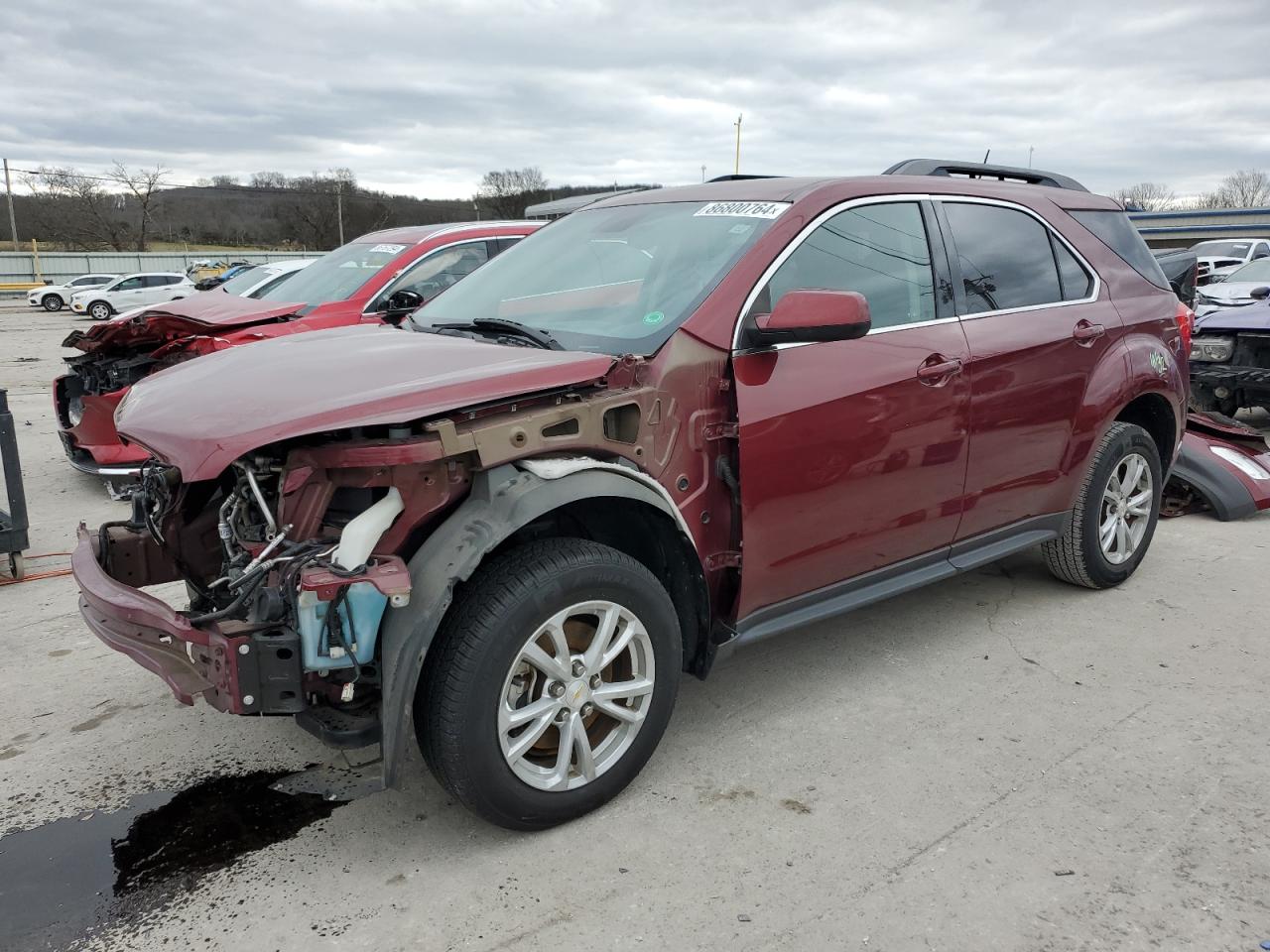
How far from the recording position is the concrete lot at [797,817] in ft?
7.97

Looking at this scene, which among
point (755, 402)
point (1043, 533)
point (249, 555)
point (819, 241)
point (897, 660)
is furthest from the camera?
point (1043, 533)

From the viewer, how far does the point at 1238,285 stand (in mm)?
13008

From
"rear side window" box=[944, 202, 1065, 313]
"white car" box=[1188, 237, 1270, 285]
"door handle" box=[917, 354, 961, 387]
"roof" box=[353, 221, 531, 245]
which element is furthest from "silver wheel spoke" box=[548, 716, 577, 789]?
"white car" box=[1188, 237, 1270, 285]

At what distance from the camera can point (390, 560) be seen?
247 cm

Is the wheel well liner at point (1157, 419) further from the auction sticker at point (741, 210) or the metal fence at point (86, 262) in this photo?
the metal fence at point (86, 262)

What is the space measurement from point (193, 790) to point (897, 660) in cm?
271

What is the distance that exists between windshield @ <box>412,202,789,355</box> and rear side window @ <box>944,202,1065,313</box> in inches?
38.0

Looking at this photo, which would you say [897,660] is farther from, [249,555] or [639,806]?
[249,555]

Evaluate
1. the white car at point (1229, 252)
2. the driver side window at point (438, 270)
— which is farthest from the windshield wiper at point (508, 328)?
the white car at point (1229, 252)

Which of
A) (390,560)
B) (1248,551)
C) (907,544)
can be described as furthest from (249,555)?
(1248,551)

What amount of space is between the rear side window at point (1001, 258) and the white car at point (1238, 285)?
9831 mm

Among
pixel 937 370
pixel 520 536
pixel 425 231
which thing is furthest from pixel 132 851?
pixel 425 231

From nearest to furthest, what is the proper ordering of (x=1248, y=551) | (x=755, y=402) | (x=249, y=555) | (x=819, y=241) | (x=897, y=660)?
(x=249, y=555), (x=755, y=402), (x=819, y=241), (x=897, y=660), (x=1248, y=551)

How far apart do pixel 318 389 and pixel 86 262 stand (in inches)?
2182
